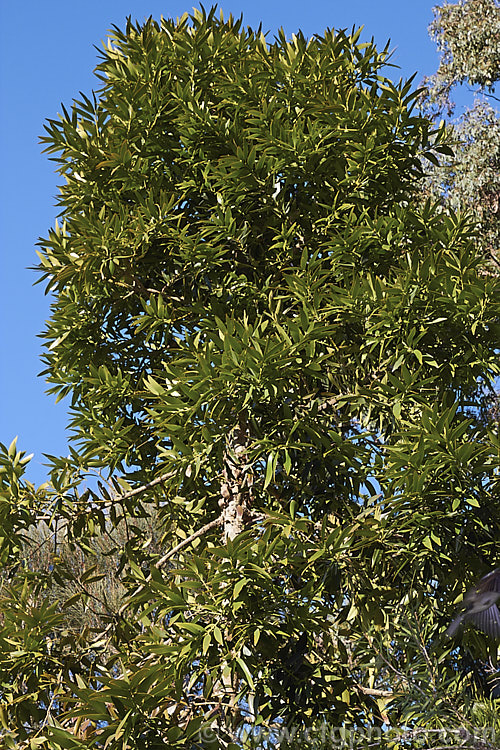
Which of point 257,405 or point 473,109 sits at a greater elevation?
point 473,109

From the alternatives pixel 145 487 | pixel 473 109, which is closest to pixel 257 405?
pixel 145 487

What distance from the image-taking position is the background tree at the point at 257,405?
2.70 metres

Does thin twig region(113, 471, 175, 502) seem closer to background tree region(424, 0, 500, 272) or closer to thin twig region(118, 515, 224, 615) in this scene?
thin twig region(118, 515, 224, 615)

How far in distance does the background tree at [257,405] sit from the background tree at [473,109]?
280 inches

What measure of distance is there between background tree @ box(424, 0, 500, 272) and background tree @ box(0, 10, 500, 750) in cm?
712

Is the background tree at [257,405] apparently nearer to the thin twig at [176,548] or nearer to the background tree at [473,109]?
the thin twig at [176,548]

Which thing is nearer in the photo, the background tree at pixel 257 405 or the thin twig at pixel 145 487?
the background tree at pixel 257 405

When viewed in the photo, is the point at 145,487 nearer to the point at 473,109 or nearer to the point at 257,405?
the point at 257,405

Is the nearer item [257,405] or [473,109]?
[257,405]

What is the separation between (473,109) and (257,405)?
9705 millimetres

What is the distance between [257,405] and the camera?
9.33ft

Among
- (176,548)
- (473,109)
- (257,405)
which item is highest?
(473,109)

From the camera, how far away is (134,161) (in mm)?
3557

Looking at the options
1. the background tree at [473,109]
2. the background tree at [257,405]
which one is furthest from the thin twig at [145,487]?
the background tree at [473,109]
